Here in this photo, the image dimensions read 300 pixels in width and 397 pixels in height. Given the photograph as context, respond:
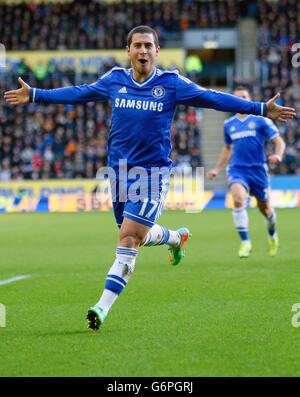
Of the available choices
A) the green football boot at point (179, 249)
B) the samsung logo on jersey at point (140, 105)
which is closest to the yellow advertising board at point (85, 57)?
the green football boot at point (179, 249)

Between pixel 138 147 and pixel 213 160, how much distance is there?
88.2 feet

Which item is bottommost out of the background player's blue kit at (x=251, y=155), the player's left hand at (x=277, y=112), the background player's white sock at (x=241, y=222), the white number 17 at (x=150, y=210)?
the white number 17 at (x=150, y=210)

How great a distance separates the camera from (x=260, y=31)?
34.8 m

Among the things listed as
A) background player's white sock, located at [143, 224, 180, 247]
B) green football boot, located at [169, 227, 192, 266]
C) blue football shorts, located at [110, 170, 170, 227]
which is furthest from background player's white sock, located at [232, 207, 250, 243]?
blue football shorts, located at [110, 170, 170, 227]

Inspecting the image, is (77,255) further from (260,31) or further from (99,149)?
(260,31)

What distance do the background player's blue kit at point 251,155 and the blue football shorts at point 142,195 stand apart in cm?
480

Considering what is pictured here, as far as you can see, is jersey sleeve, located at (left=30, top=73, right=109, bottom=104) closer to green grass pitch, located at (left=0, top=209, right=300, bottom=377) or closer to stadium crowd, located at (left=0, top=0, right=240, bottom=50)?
green grass pitch, located at (left=0, top=209, right=300, bottom=377)

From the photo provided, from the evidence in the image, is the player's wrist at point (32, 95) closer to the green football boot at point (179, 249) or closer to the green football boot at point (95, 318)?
the green football boot at point (95, 318)

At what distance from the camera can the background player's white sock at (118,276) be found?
554cm

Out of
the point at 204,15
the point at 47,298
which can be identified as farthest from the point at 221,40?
the point at 47,298

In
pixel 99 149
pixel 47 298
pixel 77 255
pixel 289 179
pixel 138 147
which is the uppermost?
pixel 99 149

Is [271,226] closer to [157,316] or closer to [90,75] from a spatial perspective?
[157,316]

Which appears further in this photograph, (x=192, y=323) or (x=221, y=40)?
(x=221, y=40)

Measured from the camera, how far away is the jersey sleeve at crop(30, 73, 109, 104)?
599cm
